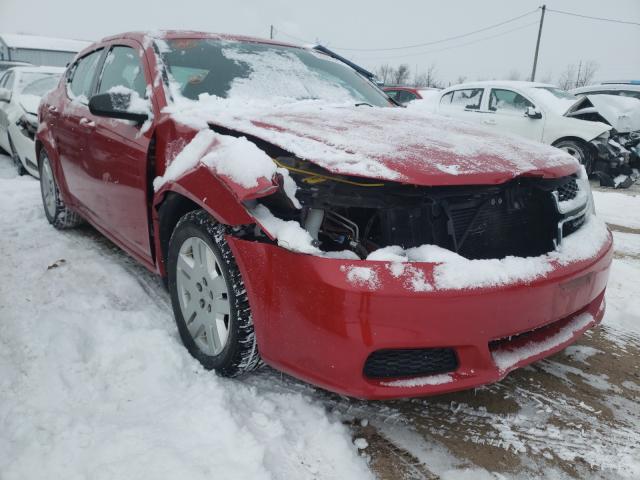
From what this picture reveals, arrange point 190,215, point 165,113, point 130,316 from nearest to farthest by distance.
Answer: point 190,215 < point 165,113 < point 130,316

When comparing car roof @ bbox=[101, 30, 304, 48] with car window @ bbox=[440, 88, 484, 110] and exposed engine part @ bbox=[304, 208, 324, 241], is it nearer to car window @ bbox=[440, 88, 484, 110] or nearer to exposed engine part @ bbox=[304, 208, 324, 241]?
exposed engine part @ bbox=[304, 208, 324, 241]

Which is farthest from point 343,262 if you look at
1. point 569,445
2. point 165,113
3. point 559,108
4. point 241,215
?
point 559,108

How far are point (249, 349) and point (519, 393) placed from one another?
1.19 meters

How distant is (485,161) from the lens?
6.17ft

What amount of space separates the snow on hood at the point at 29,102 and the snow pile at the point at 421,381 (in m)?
6.14

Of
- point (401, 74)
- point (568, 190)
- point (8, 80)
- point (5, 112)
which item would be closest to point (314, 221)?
point (568, 190)

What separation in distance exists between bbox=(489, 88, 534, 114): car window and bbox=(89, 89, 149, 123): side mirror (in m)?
7.20

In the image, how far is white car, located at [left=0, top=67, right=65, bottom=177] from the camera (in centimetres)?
602

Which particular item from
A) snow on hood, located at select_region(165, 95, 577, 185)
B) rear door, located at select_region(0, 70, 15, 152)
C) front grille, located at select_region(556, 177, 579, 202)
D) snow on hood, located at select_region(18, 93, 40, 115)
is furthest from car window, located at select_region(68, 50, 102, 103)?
rear door, located at select_region(0, 70, 15, 152)

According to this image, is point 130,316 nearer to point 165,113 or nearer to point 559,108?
point 165,113

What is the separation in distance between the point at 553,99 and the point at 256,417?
802 centimetres

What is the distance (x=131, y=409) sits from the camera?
1.98 meters

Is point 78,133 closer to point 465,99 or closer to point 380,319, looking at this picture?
point 380,319

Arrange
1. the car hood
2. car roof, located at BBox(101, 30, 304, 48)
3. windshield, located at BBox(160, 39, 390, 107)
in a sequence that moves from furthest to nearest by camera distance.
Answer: the car hood, car roof, located at BBox(101, 30, 304, 48), windshield, located at BBox(160, 39, 390, 107)
